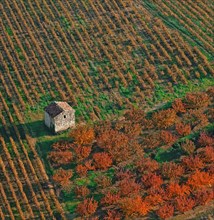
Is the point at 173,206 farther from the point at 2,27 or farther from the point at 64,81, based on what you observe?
the point at 2,27

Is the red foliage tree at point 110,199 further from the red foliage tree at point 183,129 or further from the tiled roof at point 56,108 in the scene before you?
the red foliage tree at point 183,129

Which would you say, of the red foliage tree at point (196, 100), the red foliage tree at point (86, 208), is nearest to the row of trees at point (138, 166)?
the red foliage tree at point (86, 208)

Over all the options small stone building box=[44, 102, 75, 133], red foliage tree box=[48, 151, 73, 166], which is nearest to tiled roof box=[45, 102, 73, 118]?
small stone building box=[44, 102, 75, 133]

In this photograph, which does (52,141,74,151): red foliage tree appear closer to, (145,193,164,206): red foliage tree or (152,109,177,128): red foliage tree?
(152,109,177,128): red foliage tree

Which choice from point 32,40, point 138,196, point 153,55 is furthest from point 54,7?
point 138,196

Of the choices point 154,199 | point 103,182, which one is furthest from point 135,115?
point 154,199
